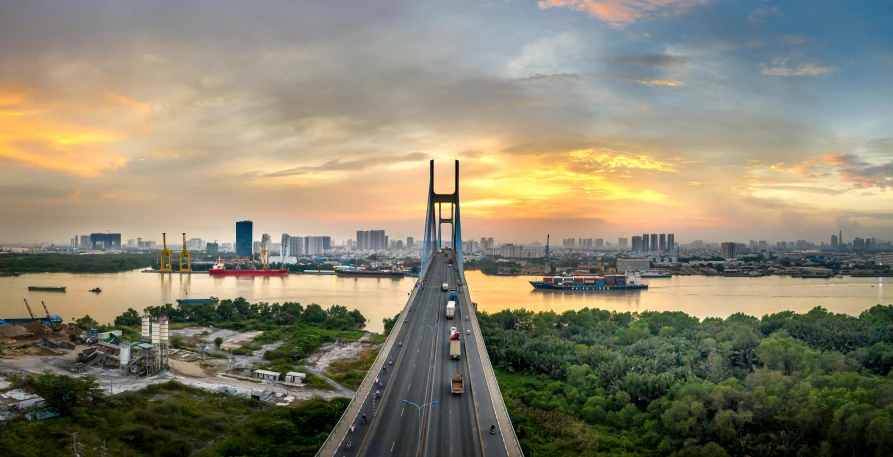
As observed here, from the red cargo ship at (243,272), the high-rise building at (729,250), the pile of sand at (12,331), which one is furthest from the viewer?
the high-rise building at (729,250)

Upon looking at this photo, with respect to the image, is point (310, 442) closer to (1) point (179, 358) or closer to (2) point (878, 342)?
(1) point (179, 358)

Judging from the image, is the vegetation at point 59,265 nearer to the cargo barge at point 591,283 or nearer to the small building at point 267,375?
the cargo barge at point 591,283

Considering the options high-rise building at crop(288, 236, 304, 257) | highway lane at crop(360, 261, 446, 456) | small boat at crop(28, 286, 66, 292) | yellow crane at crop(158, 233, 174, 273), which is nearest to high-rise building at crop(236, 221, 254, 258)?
A: high-rise building at crop(288, 236, 304, 257)

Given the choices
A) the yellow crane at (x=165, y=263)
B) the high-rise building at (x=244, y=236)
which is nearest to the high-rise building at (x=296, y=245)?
the high-rise building at (x=244, y=236)

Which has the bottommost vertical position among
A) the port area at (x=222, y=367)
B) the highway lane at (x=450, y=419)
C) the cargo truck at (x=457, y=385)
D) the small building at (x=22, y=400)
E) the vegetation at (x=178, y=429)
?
the port area at (x=222, y=367)

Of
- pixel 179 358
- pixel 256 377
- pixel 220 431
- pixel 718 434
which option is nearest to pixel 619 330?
pixel 718 434

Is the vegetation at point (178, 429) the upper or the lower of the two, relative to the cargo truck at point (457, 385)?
lower
